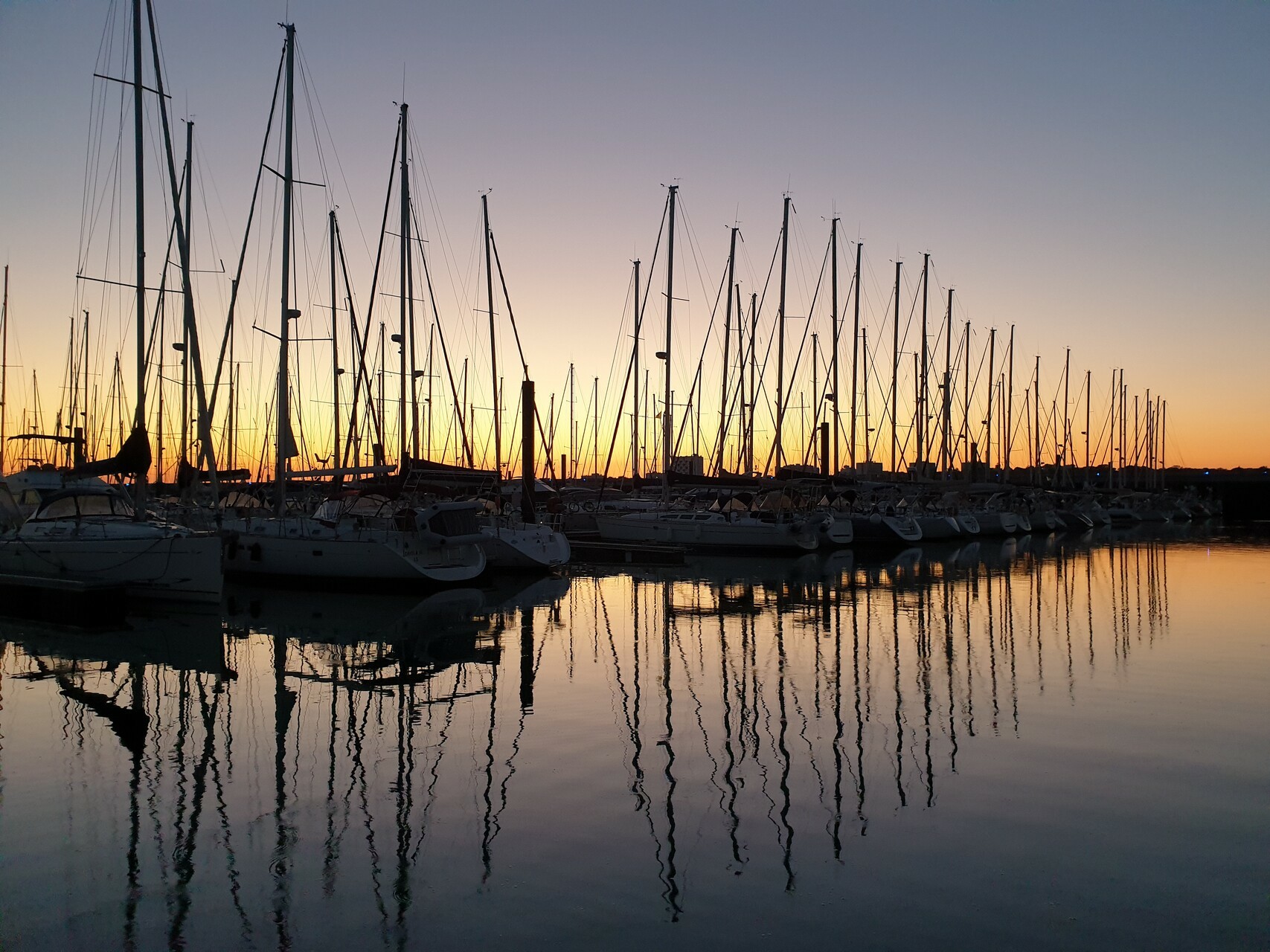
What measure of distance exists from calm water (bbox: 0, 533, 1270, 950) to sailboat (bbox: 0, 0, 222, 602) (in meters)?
1.93

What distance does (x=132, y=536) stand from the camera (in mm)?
21438

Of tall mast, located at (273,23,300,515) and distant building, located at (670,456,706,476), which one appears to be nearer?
tall mast, located at (273,23,300,515)

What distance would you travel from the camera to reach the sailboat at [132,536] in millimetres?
21359

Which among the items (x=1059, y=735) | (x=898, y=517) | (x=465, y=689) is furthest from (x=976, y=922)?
(x=898, y=517)

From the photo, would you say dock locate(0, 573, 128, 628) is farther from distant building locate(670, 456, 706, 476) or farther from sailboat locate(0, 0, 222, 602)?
distant building locate(670, 456, 706, 476)

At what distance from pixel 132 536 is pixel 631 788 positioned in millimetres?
16306

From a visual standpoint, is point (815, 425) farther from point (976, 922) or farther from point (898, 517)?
point (976, 922)

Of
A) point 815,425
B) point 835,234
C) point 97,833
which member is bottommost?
point 97,833

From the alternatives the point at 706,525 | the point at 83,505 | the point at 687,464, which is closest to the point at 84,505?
the point at 83,505

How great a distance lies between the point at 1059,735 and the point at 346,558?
1885 centimetres

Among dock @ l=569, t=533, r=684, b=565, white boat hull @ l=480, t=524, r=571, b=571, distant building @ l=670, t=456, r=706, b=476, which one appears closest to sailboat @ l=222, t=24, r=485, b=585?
white boat hull @ l=480, t=524, r=571, b=571

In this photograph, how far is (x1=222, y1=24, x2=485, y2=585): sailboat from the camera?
2558 cm

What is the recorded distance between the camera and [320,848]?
7852 millimetres

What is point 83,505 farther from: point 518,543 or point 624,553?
point 624,553
